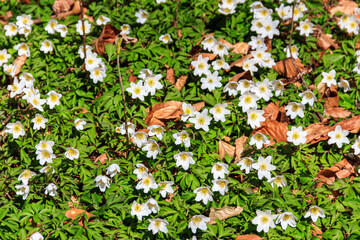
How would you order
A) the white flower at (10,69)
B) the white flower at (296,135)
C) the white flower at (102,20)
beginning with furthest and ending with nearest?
the white flower at (102,20)
the white flower at (10,69)
the white flower at (296,135)

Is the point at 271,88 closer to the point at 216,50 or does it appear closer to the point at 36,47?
the point at 216,50

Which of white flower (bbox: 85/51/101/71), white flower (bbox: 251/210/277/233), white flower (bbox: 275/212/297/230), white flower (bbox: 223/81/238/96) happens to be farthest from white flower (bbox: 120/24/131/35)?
white flower (bbox: 275/212/297/230)

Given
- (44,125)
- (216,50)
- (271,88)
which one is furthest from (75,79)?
(271,88)

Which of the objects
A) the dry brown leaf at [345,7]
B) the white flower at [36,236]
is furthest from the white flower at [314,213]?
the dry brown leaf at [345,7]

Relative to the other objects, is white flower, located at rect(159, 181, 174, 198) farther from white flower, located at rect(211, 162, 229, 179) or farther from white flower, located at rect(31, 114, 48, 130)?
white flower, located at rect(31, 114, 48, 130)

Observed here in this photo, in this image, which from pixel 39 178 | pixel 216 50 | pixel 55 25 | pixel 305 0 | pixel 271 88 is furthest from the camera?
pixel 305 0

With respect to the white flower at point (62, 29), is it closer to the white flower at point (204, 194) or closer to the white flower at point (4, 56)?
the white flower at point (4, 56)
